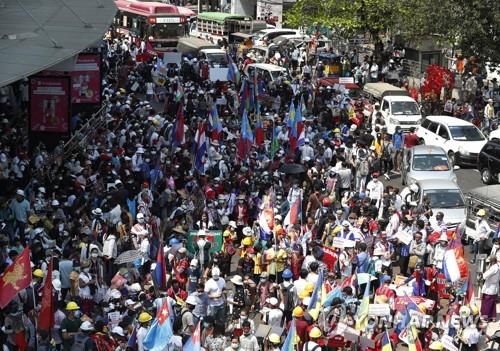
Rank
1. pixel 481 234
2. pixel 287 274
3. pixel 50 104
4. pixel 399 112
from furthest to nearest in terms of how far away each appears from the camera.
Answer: pixel 399 112 → pixel 50 104 → pixel 481 234 → pixel 287 274

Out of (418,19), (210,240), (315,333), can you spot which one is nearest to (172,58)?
(418,19)

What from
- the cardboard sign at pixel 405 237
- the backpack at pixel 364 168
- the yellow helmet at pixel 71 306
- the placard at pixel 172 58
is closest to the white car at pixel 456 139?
the backpack at pixel 364 168

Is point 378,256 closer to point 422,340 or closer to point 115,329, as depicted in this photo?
point 422,340

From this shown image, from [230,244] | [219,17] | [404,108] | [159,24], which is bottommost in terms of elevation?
[230,244]

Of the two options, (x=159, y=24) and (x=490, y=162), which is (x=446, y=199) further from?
(x=159, y=24)

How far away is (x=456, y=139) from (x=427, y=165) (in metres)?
3.89

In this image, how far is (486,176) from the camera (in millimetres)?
30344

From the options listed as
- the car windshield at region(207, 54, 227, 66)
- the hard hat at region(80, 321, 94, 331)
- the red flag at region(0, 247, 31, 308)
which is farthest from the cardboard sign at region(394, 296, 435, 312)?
the car windshield at region(207, 54, 227, 66)

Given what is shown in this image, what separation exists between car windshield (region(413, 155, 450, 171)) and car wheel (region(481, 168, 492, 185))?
2078mm

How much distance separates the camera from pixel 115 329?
16.7 metres

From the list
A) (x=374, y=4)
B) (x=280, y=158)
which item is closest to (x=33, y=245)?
(x=280, y=158)

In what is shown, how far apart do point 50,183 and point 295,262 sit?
21.2 feet

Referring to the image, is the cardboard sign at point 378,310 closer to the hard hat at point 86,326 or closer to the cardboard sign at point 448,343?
A: the cardboard sign at point 448,343

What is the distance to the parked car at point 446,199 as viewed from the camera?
2503 cm
